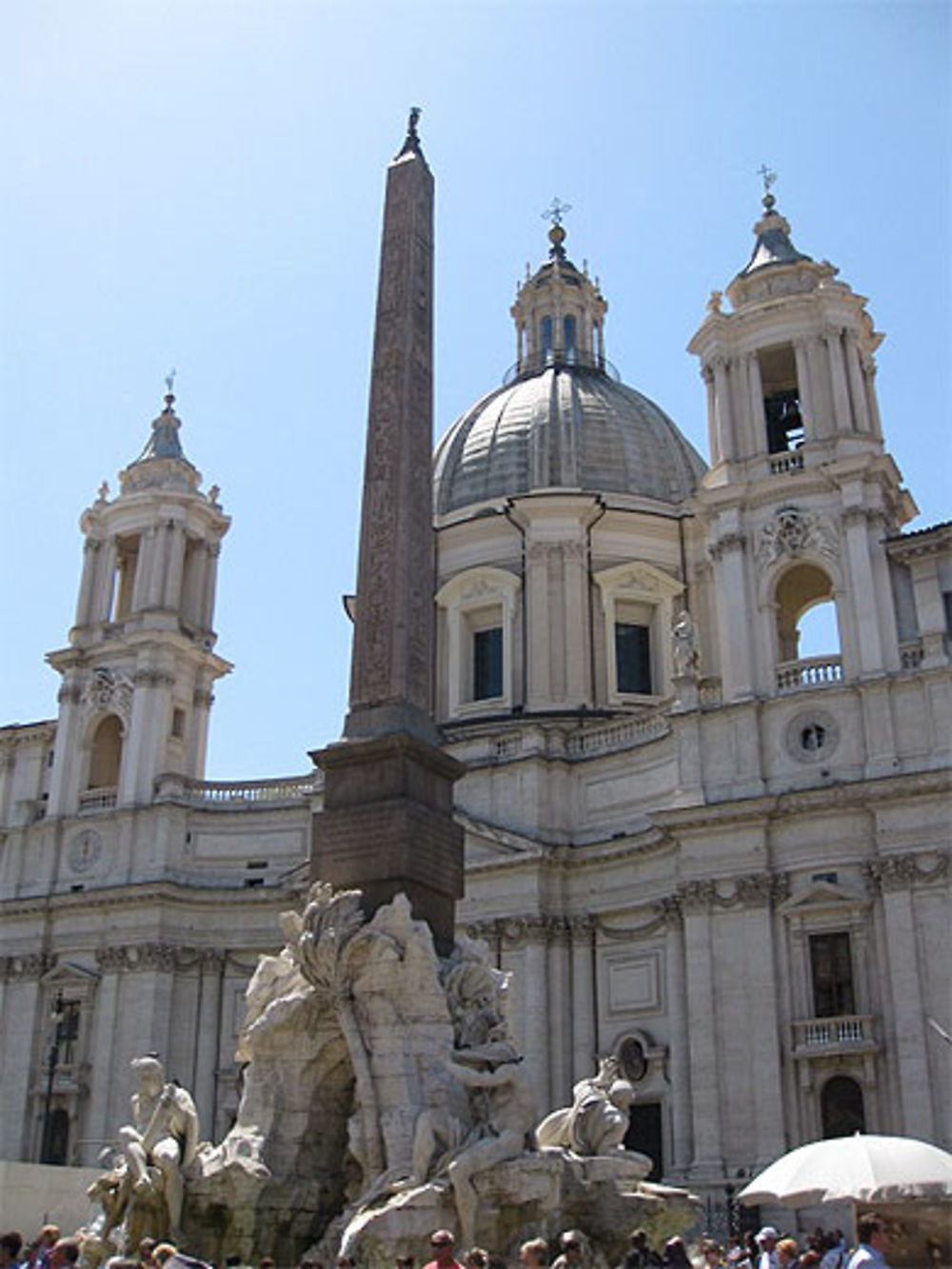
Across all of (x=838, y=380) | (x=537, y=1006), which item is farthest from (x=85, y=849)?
(x=838, y=380)

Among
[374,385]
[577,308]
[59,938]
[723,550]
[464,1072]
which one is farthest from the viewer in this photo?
[577,308]

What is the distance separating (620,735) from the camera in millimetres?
35875

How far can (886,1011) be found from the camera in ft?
93.0

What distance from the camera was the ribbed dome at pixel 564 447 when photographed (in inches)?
1708

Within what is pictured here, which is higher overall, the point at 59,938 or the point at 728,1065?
the point at 59,938

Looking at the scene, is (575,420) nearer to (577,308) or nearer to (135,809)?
(577,308)

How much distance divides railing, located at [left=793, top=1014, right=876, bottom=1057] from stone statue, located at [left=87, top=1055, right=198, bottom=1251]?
53.3ft

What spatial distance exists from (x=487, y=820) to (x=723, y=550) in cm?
878

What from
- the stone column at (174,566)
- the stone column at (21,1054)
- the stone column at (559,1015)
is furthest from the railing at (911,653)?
the stone column at (21,1054)

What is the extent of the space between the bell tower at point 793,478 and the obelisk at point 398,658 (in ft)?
49.5

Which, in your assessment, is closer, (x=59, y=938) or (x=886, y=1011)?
(x=886, y=1011)

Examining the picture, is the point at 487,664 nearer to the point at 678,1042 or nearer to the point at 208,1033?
the point at 208,1033

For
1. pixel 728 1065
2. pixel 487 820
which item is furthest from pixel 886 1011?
pixel 487 820

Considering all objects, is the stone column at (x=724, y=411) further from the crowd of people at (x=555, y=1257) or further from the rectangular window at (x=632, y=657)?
the crowd of people at (x=555, y=1257)
